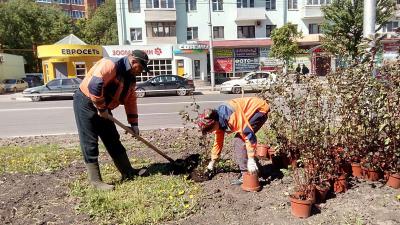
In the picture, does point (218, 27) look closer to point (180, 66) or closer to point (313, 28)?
point (180, 66)

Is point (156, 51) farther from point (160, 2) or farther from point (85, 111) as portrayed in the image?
point (85, 111)

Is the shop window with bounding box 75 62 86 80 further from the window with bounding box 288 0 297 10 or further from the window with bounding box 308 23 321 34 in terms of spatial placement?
the window with bounding box 308 23 321 34

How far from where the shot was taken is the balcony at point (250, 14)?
36.4 metres

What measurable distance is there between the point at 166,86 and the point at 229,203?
63.6 ft

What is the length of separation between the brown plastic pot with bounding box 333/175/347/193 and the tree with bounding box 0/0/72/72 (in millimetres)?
47970

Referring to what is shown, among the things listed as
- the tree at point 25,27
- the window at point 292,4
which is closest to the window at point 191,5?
the window at point 292,4

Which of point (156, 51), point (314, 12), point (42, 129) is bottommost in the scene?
point (42, 129)

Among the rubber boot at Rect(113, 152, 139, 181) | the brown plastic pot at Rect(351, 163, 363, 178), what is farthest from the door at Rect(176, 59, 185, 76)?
the brown plastic pot at Rect(351, 163, 363, 178)

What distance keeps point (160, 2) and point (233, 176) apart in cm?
3308

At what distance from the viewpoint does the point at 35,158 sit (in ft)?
20.3

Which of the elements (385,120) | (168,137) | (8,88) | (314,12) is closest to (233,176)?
(385,120)

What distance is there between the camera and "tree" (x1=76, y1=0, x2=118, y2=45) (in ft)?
180

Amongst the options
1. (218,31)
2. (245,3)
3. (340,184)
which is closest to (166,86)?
(218,31)

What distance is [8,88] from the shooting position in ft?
104
